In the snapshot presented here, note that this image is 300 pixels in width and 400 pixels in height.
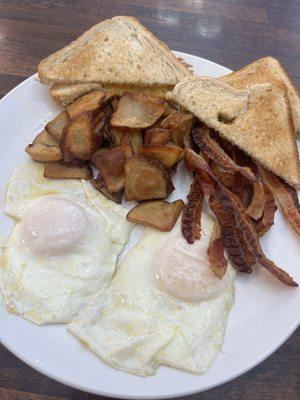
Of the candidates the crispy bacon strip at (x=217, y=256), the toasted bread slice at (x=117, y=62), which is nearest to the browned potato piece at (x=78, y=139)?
the toasted bread slice at (x=117, y=62)

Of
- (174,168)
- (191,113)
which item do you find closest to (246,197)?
(174,168)

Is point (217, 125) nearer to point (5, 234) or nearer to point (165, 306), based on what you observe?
point (165, 306)

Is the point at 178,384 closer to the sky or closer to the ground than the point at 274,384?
closer to the sky

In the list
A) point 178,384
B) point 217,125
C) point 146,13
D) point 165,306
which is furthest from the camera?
point 146,13

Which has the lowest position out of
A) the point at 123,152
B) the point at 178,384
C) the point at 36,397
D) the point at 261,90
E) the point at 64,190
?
the point at 36,397

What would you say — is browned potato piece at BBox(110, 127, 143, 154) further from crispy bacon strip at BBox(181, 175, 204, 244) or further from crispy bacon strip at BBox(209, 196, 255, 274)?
crispy bacon strip at BBox(209, 196, 255, 274)

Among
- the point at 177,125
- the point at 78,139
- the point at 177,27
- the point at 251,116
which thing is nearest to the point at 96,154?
the point at 78,139

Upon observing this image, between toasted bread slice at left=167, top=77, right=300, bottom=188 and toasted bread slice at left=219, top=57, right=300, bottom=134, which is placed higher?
toasted bread slice at left=219, top=57, right=300, bottom=134

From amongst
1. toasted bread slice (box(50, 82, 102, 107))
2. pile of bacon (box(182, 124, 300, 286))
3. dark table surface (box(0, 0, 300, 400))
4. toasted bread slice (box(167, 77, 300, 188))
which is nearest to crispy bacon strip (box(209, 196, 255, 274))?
pile of bacon (box(182, 124, 300, 286))
